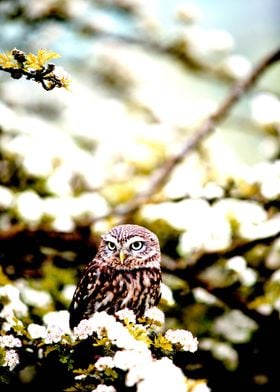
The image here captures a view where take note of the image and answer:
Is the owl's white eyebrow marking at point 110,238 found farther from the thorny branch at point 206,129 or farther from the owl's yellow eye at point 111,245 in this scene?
the thorny branch at point 206,129

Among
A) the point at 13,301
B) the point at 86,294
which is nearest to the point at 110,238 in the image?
the point at 86,294

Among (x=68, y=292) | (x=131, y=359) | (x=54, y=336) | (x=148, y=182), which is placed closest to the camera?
(x=131, y=359)

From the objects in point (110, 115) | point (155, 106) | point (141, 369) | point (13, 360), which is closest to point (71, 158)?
point (110, 115)

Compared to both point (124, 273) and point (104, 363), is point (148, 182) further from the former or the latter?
point (104, 363)

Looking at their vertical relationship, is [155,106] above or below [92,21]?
below

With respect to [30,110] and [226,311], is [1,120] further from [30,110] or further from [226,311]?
[30,110]

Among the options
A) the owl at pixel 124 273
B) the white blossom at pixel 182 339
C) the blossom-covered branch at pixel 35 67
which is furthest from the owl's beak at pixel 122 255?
the blossom-covered branch at pixel 35 67
